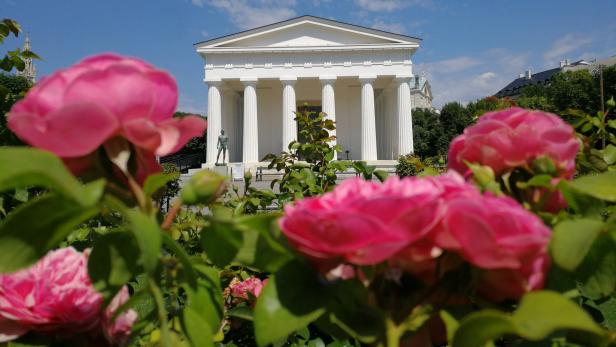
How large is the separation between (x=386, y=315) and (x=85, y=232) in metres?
1.04

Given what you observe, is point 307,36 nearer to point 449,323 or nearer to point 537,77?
point 449,323

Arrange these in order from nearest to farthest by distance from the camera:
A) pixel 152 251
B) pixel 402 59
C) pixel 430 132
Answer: pixel 152 251 → pixel 402 59 → pixel 430 132

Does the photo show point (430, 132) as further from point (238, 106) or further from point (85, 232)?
point (85, 232)

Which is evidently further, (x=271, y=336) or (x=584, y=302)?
(x=584, y=302)

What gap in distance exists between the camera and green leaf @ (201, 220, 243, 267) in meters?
0.31

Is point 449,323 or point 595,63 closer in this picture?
point 449,323

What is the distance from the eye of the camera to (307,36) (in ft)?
57.9

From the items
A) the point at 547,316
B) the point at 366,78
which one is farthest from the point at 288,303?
the point at 366,78

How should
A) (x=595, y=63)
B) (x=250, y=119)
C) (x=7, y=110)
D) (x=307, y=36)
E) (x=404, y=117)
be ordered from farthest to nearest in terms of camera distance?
(x=595, y=63) < (x=307, y=36) < (x=404, y=117) < (x=250, y=119) < (x=7, y=110)

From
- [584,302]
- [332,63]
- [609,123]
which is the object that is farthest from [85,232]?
[332,63]

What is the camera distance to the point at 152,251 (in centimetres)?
23

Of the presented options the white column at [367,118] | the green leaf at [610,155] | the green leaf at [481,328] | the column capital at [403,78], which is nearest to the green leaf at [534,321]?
the green leaf at [481,328]

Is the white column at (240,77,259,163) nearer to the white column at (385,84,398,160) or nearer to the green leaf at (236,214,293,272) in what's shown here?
the white column at (385,84,398,160)

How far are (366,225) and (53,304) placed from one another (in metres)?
0.30
